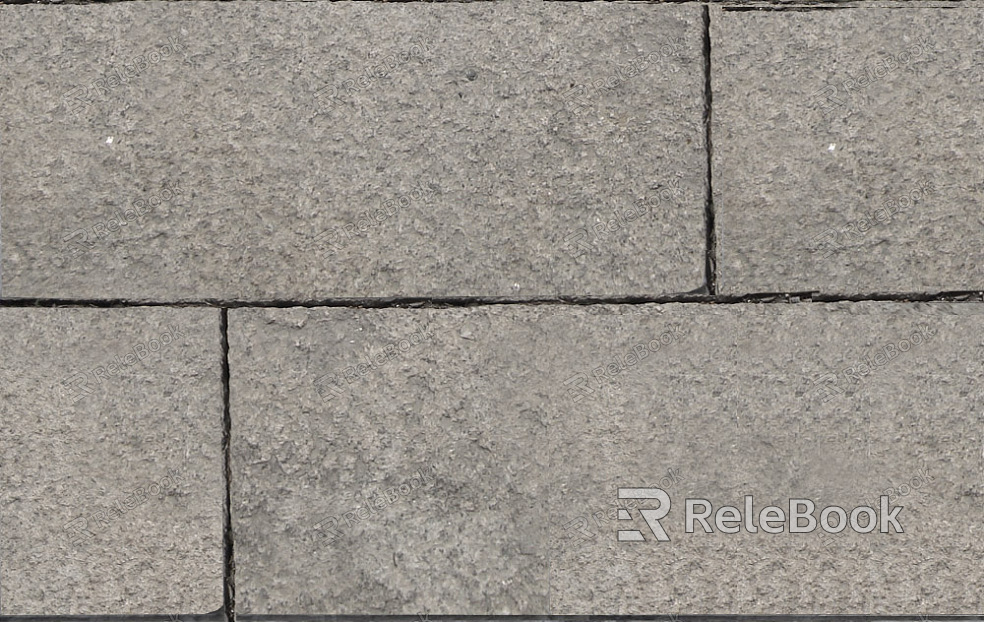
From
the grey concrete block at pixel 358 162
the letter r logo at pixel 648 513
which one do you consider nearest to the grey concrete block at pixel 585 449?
the letter r logo at pixel 648 513

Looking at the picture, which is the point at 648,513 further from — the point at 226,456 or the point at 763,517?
the point at 226,456

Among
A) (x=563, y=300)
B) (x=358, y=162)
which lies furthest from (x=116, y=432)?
(x=563, y=300)

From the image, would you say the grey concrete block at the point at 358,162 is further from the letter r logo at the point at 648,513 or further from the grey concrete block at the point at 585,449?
the letter r logo at the point at 648,513

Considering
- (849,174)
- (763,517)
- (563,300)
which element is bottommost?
(763,517)

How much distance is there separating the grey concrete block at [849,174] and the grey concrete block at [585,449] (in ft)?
0.37

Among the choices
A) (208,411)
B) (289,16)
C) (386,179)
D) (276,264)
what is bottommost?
(208,411)

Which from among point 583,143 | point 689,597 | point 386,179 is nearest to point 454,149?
point 386,179

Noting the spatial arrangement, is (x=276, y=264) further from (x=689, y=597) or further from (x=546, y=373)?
A: (x=689, y=597)

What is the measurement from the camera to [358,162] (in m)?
1.92

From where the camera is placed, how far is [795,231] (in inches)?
75.7

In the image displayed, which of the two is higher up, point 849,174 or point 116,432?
point 849,174

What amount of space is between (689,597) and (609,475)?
397 millimetres

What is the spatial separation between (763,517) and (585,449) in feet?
1.68

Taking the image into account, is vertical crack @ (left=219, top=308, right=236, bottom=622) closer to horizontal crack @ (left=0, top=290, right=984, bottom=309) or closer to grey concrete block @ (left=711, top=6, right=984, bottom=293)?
horizontal crack @ (left=0, top=290, right=984, bottom=309)
